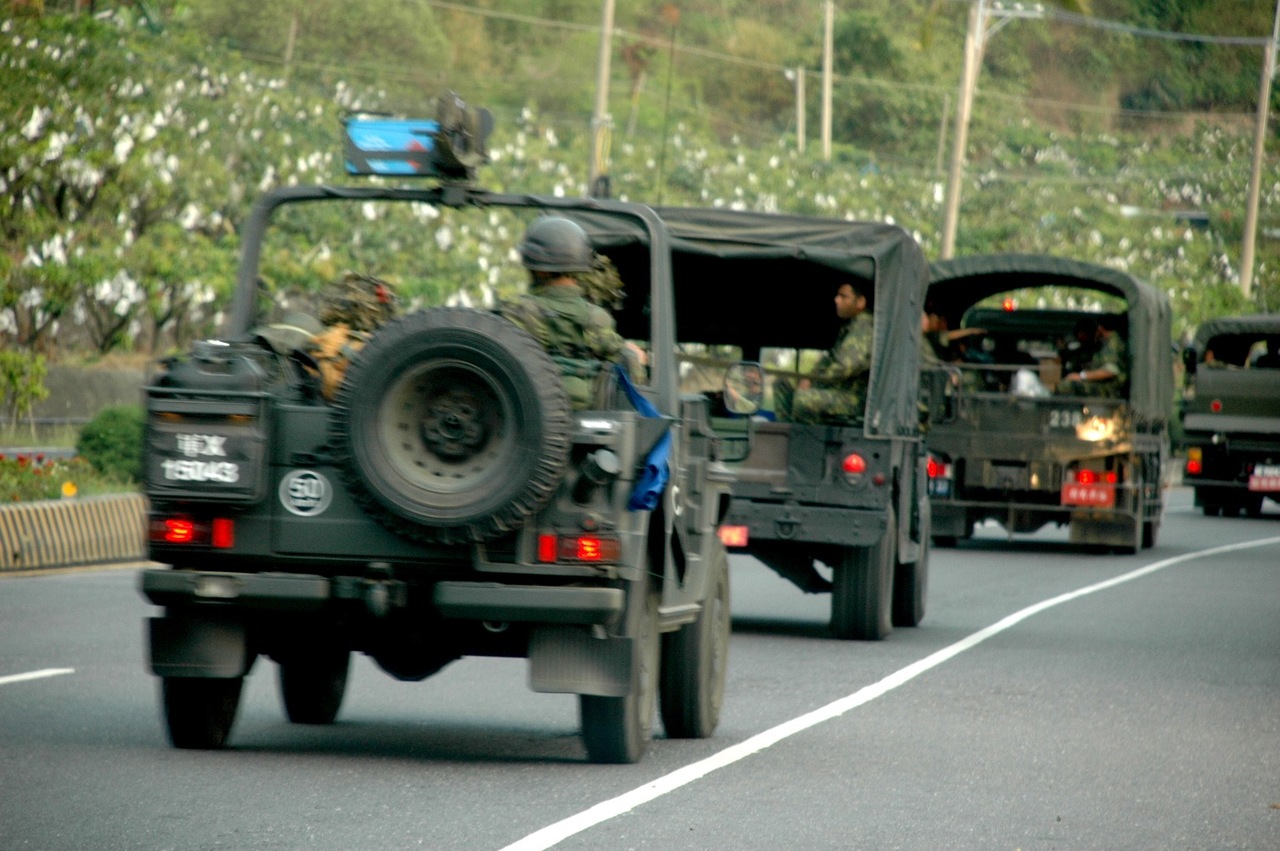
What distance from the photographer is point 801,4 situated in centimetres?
8762

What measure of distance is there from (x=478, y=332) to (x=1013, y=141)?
70454mm

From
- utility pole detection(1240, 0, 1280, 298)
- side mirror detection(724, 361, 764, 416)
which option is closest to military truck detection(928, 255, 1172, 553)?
side mirror detection(724, 361, 764, 416)

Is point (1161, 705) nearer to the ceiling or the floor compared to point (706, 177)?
nearer to the floor

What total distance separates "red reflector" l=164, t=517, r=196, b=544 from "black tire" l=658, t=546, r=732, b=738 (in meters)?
2.13

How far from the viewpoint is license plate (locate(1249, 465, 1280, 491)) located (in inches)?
1245

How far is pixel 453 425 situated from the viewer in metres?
7.61

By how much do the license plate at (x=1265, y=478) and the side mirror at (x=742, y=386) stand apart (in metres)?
23.8

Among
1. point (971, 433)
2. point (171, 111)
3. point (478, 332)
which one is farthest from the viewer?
point (171, 111)

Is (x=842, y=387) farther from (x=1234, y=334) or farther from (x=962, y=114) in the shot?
(x=962, y=114)

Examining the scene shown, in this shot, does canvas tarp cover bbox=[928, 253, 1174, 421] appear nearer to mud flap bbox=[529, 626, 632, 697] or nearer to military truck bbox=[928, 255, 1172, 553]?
military truck bbox=[928, 255, 1172, 553]

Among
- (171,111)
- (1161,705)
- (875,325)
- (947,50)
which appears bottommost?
(1161,705)

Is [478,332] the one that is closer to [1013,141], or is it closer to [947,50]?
[1013,141]

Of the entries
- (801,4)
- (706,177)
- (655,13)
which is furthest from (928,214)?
(801,4)

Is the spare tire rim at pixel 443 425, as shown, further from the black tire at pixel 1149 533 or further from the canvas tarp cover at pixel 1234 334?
the canvas tarp cover at pixel 1234 334
